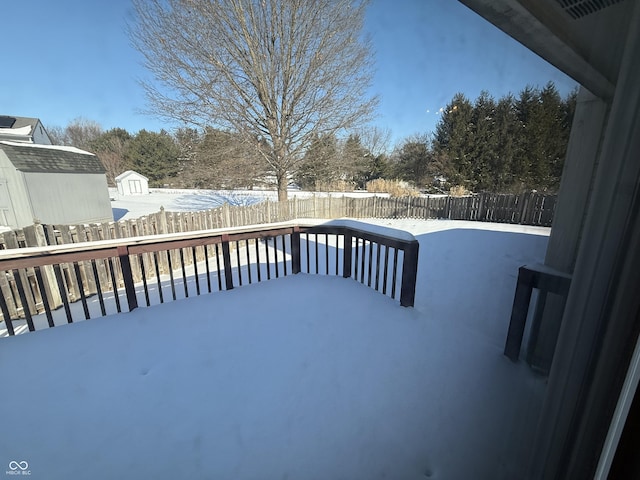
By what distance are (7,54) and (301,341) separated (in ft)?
7.17

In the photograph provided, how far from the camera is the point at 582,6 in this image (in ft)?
1.71

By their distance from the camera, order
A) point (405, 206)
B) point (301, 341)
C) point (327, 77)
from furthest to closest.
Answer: point (327, 77)
point (405, 206)
point (301, 341)

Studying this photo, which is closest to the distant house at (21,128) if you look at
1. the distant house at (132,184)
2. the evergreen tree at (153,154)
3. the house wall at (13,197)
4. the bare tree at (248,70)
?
the house wall at (13,197)

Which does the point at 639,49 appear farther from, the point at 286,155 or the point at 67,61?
the point at 286,155

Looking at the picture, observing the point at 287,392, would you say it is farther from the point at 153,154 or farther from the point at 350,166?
the point at 153,154

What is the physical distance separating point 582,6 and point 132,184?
17746mm

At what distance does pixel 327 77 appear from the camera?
6.34 meters

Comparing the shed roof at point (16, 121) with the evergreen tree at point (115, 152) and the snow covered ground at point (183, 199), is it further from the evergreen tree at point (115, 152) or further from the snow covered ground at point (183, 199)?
the snow covered ground at point (183, 199)

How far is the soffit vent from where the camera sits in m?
0.48

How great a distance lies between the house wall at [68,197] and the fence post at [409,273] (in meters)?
7.28

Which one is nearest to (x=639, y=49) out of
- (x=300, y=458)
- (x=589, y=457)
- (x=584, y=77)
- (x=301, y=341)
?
(x=584, y=77)

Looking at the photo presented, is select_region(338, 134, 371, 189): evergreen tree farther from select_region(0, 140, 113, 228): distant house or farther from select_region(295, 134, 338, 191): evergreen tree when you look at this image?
select_region(0, 140, 113, 228): distant house

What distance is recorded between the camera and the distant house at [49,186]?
154 inches

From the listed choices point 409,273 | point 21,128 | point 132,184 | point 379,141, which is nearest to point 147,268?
point 21,128
